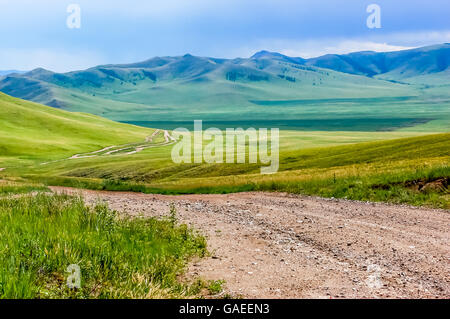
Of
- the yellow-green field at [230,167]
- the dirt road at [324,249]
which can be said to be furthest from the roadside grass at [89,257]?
the yellow-green field at [230,167]

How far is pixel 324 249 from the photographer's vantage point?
1273 cm

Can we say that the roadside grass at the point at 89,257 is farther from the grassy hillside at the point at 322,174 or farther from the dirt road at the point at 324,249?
the grassy hillside at the point at 322,174

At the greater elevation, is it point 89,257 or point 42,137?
point 89,257

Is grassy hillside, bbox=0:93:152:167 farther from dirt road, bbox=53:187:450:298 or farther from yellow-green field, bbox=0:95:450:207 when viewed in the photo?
dirt road, bbox=53:187:450:298

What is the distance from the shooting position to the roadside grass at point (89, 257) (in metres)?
7.44

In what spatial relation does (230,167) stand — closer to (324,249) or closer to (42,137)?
(324,249)

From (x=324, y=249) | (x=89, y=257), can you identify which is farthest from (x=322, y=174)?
(x=89, y=257)

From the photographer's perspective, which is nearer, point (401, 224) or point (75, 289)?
point (75, 289)

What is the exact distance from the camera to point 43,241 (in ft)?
29.8

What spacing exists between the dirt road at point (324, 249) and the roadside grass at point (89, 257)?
1084 mm

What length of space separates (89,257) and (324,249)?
6932 millimetres
